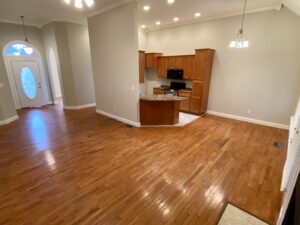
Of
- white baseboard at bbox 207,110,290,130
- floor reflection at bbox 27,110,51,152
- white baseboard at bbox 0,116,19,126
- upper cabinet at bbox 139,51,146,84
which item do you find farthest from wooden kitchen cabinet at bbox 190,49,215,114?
white baseboard at bbox 0,116,19,126

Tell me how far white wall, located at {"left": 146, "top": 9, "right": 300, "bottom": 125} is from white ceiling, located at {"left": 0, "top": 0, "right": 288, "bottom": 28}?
1.39ft

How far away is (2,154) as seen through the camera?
335 centimetres

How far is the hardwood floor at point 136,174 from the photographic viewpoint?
203 centimetres

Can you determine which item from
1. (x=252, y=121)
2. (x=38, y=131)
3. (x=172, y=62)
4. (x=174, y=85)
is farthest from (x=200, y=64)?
(x=38, y=131)

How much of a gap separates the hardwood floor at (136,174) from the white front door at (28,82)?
270 cm

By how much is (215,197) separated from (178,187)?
20.7 inches

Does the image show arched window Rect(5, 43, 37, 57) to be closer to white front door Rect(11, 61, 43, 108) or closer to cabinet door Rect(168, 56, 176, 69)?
white front door Rect(11, 61, 43, 108)

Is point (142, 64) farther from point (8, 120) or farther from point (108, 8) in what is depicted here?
point (8, 120)

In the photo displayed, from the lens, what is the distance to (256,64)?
4.79 metres

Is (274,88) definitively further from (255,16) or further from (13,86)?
(13,86)

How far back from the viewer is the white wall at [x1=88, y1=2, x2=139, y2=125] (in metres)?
4.22

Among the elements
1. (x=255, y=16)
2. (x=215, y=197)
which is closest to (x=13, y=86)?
(x=215, y=197)

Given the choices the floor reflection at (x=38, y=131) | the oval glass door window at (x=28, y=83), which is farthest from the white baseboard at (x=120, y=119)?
the oval glass door window at (x=28, y=83)

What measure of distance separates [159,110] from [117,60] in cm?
193
